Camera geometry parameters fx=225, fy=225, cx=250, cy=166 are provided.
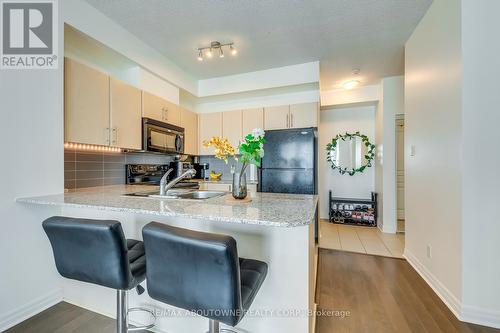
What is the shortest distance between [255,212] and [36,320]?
6.30 feet

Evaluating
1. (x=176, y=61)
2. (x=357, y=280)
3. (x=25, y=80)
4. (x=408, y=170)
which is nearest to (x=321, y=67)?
(x=408, y=170)

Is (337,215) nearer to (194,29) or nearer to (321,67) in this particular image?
(321,67)

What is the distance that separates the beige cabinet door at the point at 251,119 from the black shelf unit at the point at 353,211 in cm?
223

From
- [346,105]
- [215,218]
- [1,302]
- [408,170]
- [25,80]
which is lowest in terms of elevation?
[1,302]

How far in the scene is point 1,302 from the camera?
5.15 ft

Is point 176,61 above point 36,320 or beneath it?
above

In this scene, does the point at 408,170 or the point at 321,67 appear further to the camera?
the point at 321,67

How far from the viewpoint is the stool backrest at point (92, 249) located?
104 cm

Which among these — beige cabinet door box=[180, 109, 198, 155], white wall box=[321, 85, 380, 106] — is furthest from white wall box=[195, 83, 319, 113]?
white wall box=[321, 85, 380, 106]

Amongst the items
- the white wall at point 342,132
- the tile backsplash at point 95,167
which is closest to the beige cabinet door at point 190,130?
the tile backsplash at point 95,167

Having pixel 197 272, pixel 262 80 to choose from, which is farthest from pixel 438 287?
pixel 262 80

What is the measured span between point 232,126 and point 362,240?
276 cm

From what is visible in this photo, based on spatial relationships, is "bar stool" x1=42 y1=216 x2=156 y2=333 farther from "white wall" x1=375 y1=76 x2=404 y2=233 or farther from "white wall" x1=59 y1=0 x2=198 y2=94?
"white wall" x1=375 y1=76 x2=404 y2=233

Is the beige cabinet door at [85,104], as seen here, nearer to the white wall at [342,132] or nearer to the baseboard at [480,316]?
the baseboard at [480,316]
